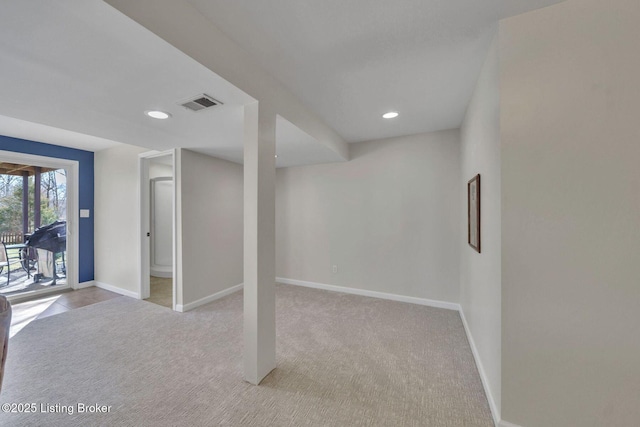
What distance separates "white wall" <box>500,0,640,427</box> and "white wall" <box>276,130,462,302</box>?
6.35ft

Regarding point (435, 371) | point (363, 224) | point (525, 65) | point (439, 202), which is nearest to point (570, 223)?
point (525, 65)

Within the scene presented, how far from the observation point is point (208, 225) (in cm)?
362

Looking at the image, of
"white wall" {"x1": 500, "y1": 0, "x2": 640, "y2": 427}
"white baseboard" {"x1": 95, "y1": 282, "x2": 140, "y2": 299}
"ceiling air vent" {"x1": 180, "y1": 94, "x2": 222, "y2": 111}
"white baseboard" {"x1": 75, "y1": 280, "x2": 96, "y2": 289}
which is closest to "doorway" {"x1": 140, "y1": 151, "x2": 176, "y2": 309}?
"white baseboard" {"x1": 95, "y1": 282, "x2": 140, "y2": 299}

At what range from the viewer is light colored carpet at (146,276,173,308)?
3.54 metres

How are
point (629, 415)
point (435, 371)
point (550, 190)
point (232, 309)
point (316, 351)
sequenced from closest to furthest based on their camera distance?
1. point (629, 415)
2. point (550, 190)
3. point (435, 371)
4. point (316, 351)
5. point (232, 309)

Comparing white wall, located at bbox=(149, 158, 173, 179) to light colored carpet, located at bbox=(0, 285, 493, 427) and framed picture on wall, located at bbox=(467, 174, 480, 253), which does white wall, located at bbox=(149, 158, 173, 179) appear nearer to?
light colored carpet, located at bbox=(0, 285, 493, 427)

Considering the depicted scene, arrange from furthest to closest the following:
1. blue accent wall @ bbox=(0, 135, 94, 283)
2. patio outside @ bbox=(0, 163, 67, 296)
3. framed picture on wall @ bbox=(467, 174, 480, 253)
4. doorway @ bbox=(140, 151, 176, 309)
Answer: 1. doorway @ bbox=(140, 151, 176, 309)
2. blue accent wall @ bbox=(0, 135, 94, 283)
3. patio outside @ bbox=(0, 163, 67, 296)
4. framed picture on wall @ bbox=(467, 174, 480, 253)

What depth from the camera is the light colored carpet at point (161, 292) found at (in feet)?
11.6

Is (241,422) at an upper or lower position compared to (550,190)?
lower

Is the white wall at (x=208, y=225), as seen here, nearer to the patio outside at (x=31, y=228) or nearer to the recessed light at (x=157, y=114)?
the recessed light at (x=157, y=114)

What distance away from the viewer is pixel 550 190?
1.28 meters

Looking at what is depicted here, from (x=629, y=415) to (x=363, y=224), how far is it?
286 centimetres

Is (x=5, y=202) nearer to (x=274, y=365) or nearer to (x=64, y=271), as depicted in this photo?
(x=64, y=271)

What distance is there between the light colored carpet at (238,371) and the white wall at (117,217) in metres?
0.92
